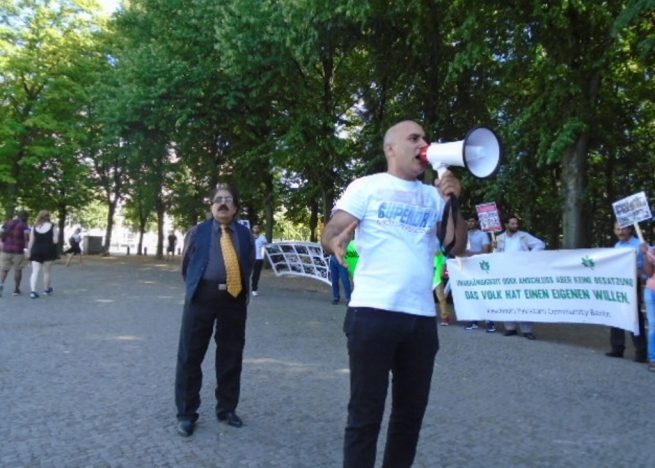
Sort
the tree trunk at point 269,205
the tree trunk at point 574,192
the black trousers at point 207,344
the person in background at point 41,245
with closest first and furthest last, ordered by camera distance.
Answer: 1. the black trousers at point 207,344
2. the tree trunk at point 574,192
3. the person in background at point 41,245
4. the tree trunk at point 269,205

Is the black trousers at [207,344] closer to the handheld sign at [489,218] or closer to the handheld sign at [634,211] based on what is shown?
the handheld sign at [634,211]

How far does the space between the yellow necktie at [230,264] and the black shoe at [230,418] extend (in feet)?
3.05

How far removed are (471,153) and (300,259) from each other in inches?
610

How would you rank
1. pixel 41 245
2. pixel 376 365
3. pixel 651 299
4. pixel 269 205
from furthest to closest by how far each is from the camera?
pixel 269 205
pixel 41 245
pixel 651 299
pixel 376 365

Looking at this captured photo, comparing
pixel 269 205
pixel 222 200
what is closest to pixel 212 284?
pixel 222 200

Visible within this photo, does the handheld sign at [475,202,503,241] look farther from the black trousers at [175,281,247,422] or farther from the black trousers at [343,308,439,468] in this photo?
the black trousers at [343,308,439,468]

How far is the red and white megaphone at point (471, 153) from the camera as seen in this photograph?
3062 mm

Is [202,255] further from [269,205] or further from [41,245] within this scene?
[269,205]

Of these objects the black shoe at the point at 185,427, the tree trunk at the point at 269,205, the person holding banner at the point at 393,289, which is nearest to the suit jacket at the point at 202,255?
the black shoe at the point at 185,427

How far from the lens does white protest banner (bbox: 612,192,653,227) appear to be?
8367 millimetres

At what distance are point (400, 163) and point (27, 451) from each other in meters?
3.10

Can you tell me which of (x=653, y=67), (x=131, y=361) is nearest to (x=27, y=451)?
(x=131, y=361)

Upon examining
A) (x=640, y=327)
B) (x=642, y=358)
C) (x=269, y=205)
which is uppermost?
(x=269, y=205)

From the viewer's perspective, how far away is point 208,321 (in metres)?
4.99
